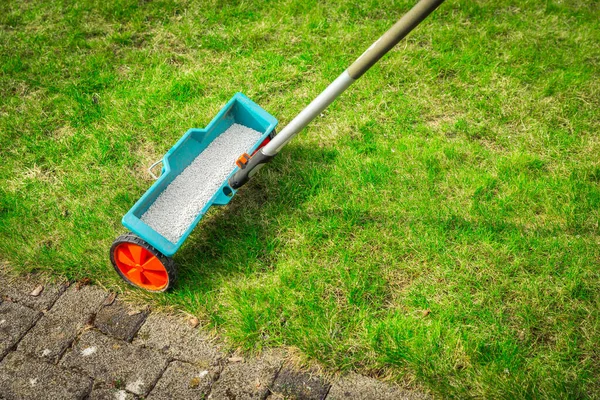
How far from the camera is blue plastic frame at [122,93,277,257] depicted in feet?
9.02

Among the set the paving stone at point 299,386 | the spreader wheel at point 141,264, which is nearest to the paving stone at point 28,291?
the spreader wheel at point 141,264

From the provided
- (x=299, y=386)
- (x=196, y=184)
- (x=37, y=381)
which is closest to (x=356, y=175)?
(x=196, y=184)

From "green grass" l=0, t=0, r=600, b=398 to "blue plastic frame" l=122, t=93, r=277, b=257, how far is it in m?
0.33

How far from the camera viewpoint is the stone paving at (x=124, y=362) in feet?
8.44

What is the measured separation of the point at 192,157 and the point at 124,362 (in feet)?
4.32

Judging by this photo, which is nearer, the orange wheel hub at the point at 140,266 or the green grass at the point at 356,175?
the green grass at the point at 356,175

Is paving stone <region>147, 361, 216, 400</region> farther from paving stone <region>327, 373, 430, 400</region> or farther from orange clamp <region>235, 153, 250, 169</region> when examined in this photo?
orange clamp <region>235, 153, 250, 169</region>

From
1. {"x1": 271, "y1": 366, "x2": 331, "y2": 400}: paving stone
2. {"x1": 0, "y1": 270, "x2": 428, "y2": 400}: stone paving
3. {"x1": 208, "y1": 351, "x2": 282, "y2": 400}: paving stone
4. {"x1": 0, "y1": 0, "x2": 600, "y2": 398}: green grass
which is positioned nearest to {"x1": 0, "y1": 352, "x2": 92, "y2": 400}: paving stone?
{"x1": 0, "y1": 270, "x2": 428, "y2": 400}: stone paving

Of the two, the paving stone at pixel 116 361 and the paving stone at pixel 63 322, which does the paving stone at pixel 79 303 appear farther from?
the paving stone at pixel 116 361

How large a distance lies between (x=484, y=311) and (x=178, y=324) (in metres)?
1.69

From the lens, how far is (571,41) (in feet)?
14.5

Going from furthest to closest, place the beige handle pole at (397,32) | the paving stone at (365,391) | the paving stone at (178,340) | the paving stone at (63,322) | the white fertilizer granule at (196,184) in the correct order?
1. the white fertilizer granule at (196,184)
2. the paving stone at (63,322)
3. the paving stone at (178,340)
4. the paving stone at (365,391)
5. the beige handle pole at (397,32)

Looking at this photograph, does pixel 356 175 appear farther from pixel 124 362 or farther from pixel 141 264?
pixel 124 362

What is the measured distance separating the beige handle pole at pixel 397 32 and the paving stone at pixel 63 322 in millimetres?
2000
